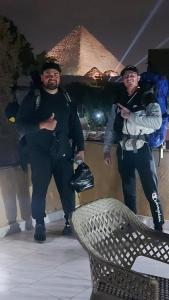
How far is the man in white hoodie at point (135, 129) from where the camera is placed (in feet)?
14.8

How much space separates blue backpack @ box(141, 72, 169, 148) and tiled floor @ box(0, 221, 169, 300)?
1.11m

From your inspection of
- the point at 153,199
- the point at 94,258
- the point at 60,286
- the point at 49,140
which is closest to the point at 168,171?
the point at 153,199

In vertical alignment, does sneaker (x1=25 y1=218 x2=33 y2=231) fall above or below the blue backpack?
below

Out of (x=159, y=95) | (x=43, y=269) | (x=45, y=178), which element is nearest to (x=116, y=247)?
(x=43, y=269)

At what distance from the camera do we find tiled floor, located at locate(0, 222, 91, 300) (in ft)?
11.6

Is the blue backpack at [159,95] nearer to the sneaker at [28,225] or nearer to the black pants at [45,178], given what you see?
the black pants at [45,178]

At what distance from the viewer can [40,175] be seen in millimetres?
4715

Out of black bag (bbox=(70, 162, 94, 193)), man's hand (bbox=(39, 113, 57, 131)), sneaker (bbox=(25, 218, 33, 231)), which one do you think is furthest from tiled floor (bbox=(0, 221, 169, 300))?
man's hand (bbox=(39, 113, 57, 131))

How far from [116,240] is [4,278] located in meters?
1.68

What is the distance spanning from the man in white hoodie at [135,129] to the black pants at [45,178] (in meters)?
0.51

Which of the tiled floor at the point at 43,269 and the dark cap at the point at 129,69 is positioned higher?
the dark cap at the point at 129,69

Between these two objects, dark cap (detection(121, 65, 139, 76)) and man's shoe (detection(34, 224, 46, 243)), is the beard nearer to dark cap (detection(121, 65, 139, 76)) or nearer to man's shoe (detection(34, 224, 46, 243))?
dark cap (detection(121, 65, 139, 76))

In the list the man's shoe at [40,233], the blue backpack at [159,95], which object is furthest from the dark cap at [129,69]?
the man's shoe at [40,233]

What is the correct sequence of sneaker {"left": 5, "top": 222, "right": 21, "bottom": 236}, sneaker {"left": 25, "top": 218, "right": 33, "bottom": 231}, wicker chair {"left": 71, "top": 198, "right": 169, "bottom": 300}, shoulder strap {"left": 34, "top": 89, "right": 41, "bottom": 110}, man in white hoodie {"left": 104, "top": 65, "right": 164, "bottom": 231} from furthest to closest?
1. sneaker {"left": 25, "top": 218, "right": 33, "bottom": 231}
2. sneaker {"left": 5, "top": 222, "right": 21, "bottom": 236}
3. shoulder strap {"left": 34, "top": 89, "right": 41, "bottom": 110}
4. man in white hoodie {"left": 104, "top": 65, "right": 164, "bottom": 231}
5. wicker chair {"left": 71, "top": 198, "right": 169, "bottom": 300}
